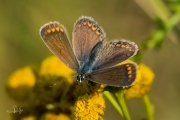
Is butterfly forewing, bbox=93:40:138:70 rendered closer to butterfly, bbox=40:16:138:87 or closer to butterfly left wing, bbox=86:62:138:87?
butterfly, bbox=40:16:138:87

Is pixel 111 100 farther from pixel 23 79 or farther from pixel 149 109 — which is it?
pixel 23 79

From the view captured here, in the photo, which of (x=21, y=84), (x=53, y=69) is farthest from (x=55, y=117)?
(x=21, y=84)

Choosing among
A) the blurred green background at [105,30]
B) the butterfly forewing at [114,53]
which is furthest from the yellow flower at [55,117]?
the blurred green background at [105,30]

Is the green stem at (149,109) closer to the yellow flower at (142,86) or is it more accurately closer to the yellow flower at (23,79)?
the yellow flower at (142,86)

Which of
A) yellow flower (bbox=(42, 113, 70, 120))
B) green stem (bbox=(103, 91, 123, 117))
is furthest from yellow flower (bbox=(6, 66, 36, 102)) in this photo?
green stem (bbox=(103, 91, 123, 117))

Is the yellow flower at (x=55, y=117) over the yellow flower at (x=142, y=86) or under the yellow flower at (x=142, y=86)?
under

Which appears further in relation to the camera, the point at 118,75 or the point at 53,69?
the point at 53,69

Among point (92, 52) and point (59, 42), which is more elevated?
point (59, 42)
